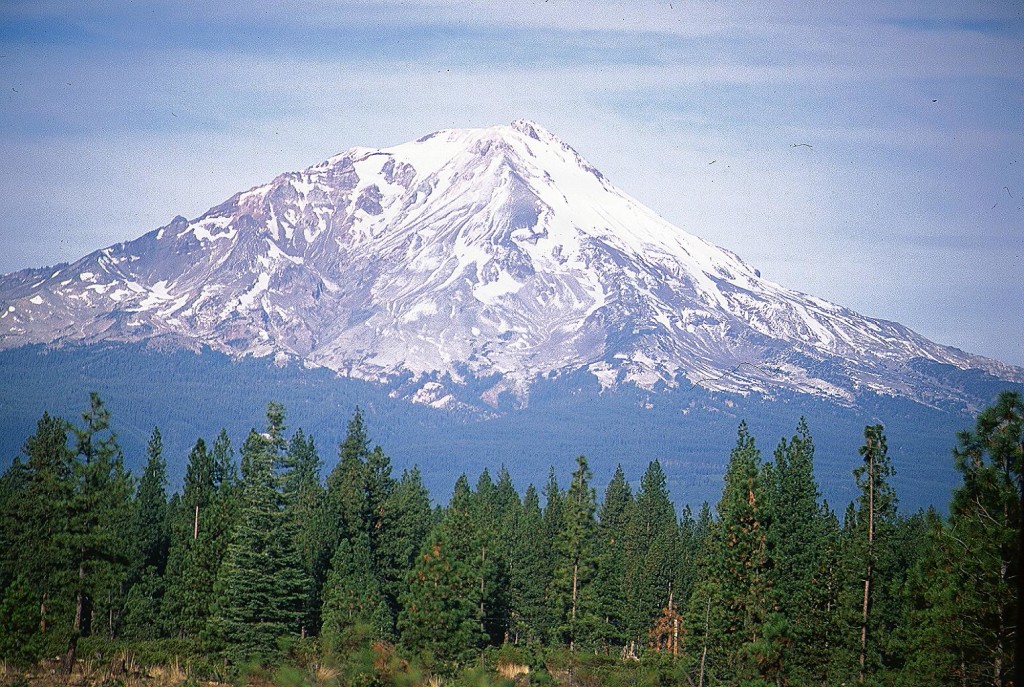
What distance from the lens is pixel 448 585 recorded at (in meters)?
52.2

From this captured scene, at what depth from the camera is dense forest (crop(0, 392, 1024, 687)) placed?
33688 mm

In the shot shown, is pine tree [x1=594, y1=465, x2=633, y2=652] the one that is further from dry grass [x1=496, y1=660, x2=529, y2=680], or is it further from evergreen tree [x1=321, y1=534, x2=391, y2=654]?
evergreen tree [x1=321, y1=534, x2=391, y2=654]

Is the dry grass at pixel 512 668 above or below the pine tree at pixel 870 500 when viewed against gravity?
below

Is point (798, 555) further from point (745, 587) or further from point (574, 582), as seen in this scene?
point (745, 587)

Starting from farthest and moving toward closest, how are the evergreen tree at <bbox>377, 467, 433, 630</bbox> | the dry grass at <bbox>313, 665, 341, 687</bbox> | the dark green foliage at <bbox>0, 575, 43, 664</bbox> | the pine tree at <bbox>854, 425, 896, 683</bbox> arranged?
the evergreen tree at <bbox>377, 467, 433, 630</bbox>, the pine tree at <bbox>854, 425, 896, 683</bbox>, the dark green foliage at <bbox>0, 575, 43, 664</bbox>, the dry grass at <bbox>313, 665, 341, 687</bbox>

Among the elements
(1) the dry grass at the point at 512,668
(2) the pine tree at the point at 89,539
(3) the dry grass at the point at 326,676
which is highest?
(2) the pine tree at the point at 89,539

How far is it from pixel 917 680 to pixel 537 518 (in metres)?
56.1

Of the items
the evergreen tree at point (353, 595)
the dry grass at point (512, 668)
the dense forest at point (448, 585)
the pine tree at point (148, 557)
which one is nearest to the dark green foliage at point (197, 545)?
the dense forest at point (448, 585)

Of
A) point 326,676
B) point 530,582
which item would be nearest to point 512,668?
point 326,676

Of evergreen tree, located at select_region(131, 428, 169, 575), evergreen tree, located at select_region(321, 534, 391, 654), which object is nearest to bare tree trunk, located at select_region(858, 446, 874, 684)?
evergreen tree, located at select_region(321, 534, 391, 654)

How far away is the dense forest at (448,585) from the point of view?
33688mm

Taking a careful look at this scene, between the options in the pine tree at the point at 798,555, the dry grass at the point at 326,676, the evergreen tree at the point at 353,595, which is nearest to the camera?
the dry grass at the point at 326,676

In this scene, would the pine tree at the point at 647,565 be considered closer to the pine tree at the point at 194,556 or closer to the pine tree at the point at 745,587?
the pine tree at the point at 194,556

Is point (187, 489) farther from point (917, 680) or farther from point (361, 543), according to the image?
point (917, 680)
